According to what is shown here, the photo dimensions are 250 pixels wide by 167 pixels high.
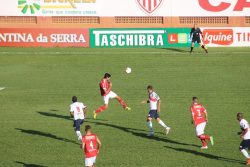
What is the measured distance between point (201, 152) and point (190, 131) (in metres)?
3.37

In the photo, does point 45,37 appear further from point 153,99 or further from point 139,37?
point 153,99

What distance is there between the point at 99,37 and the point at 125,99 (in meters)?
17.6

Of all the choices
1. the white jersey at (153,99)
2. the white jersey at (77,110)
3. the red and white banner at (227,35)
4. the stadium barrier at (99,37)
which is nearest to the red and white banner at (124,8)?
the red and white banner at (227,35)

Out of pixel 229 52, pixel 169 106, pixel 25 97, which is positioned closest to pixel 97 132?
pixel 169 106

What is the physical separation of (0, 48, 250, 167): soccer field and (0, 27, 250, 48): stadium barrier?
119cm

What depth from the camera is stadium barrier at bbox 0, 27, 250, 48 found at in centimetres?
4844

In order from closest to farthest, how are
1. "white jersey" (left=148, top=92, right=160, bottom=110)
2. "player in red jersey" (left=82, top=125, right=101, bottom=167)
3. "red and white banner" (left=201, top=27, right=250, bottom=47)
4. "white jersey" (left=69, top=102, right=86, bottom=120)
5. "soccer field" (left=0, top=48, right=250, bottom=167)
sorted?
1. "player in red jersey" (left=82, top=125, right=101, bottom=167)
2. "soccer field" (left=0, top=48, right=250, bottom=167)
3. "white jersey" (left=69, top=102, right=86, bottom=120)
4. "white jersey" (left=148, top=92, right=160, bottom=110)
5. "red and white banner" (left=201, top=27, right=250, bottom=47)

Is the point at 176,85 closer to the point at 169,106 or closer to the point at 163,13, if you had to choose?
the point at 169,106

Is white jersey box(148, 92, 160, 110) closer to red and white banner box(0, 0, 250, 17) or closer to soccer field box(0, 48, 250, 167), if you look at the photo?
soccer field box(0, 48, 250, 167)

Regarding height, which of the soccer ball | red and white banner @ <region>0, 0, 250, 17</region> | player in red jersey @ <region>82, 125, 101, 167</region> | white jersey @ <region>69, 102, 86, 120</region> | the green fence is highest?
red and white banner @ <region>0, 0, 250, 17</region>

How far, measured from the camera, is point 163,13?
5072cm

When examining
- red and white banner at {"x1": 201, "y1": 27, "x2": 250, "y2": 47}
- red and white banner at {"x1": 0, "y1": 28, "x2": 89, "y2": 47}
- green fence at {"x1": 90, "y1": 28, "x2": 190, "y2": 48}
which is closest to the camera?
red and white banner at {"x1": 0, "y1": 28, "x2": 89, "y2": 47}

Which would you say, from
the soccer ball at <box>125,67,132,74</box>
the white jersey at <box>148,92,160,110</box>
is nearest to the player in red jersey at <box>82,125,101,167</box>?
the white jersey at <box>148,92,160,110</box>

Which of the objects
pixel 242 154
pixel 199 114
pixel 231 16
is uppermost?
pixel 231 16
